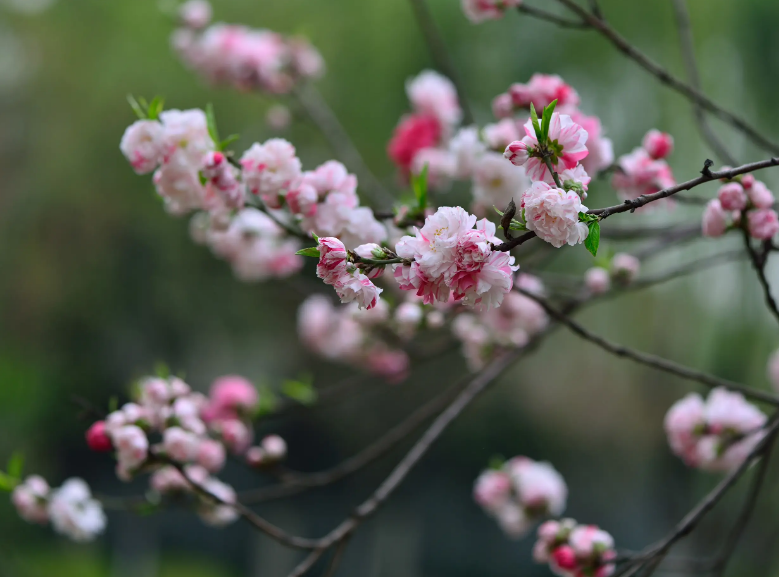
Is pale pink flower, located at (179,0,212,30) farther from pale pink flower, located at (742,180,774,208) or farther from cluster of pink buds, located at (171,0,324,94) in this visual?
pale pink flower, located at (742,180,774,208)

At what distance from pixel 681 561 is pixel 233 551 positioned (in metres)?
1.87

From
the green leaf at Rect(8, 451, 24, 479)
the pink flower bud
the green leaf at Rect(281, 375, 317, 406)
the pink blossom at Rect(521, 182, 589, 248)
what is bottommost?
the green leaf at Rect(8, 451, 24, 479)

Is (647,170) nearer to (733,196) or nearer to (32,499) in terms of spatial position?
(733,196)

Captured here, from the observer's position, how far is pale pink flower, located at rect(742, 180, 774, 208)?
43 centimetres

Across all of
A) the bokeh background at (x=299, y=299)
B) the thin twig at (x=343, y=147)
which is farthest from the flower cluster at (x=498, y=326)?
the bokeh background at (x=299, y=299)

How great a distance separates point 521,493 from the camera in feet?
2.61

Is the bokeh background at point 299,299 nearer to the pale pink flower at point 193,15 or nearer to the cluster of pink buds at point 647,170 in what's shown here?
the pale pink flower at point 193,15

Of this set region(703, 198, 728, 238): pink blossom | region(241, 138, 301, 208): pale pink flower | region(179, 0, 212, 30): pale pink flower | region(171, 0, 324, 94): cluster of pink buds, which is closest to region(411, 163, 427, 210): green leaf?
region(241, 138, 301, 208): pale pink flower

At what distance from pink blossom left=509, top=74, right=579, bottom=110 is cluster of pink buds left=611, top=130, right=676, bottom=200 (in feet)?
0.22

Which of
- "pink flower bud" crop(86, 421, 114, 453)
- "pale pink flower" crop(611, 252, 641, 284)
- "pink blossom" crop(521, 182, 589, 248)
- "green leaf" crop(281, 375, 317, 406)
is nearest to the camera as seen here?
"pink blossom" crop(521, 182, 589, 248)

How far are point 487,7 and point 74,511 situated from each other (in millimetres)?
676

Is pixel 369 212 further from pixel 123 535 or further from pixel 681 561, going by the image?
pixel 123 535

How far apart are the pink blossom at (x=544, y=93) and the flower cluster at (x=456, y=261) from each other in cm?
27

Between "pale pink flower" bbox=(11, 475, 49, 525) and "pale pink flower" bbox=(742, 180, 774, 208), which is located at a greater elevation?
"pale pink flower" bbox=(742, 180, 774, 208)
